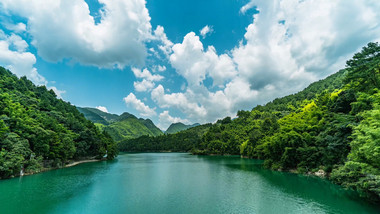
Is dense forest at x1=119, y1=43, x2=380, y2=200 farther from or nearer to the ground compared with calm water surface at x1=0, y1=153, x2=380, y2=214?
farther from the ground

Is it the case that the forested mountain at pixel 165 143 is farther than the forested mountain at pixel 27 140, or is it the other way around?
the forested mountain at pixel 165 143

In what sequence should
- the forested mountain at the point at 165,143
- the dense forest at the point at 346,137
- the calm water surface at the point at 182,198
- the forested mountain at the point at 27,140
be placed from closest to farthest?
the dense forest at the point at 346,137 → the calm water surface at the point at 182,198 → the forested mountain at the point at 27,140 → the forested mountain at the point at 165,143

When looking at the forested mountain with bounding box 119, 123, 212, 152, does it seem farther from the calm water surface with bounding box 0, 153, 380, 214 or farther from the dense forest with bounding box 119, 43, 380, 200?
the calm water surface with bounding box 0, 153, 380, 214

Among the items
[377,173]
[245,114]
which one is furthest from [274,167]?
[245,114]

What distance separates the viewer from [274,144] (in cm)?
3706

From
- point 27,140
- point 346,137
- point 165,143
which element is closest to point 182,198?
point 346,137

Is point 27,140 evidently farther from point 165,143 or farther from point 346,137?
point 165,143

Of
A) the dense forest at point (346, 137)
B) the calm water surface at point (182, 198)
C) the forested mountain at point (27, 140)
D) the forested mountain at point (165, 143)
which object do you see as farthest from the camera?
the forested mountain at point (165, 143)

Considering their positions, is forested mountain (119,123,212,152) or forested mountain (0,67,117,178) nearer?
forested mountain (0,67,117,178)

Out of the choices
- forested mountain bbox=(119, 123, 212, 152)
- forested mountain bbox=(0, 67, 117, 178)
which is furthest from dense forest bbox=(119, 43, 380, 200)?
forested mountain bbox=(119, 123, 212, 152)

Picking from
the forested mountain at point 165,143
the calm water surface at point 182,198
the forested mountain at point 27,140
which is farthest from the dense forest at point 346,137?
the forested mountain at point 165,143

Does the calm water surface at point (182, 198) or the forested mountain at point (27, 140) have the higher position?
the forested mountain at point (27, 140)

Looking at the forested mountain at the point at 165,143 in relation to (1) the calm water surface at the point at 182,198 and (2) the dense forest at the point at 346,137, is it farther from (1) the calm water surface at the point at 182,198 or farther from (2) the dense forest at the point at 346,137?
(1) the calm water surface at the point at 182,198

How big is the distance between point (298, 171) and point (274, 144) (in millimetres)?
6064
